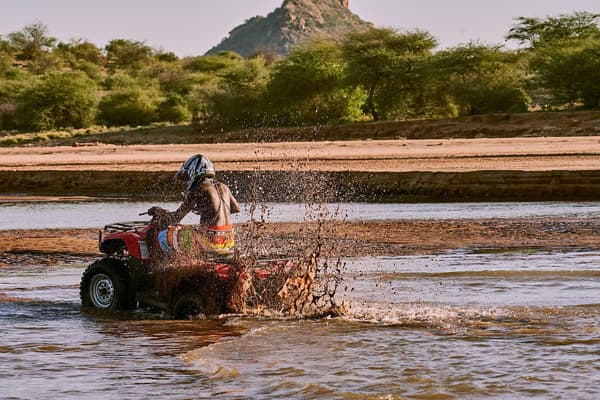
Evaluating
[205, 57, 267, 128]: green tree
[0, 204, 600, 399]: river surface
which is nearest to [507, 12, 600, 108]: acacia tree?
[205, 57, 267, 128]: green tree

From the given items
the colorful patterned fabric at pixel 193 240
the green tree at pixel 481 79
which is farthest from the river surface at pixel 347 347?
the green tree at pixel 481 79

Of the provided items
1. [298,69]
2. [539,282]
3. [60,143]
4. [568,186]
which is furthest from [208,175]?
[298,69]

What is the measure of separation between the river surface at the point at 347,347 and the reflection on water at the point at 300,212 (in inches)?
319

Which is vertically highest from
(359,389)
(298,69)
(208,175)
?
(298,69)

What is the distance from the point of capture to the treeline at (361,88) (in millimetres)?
52375

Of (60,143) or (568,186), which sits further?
(60,143)

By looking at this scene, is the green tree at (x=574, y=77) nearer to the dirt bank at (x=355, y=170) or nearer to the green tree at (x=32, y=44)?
the dirt bank at (x=355, y=170)

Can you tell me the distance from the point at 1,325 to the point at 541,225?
10.6 metres

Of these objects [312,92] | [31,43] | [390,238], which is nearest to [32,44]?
[31,43]

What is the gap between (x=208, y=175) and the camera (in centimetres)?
1020

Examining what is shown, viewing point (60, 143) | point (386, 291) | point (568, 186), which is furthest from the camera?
point (60, 143)

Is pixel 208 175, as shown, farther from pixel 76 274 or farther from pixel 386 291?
pixel 76 274

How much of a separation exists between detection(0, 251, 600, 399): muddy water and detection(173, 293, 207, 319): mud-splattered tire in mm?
114

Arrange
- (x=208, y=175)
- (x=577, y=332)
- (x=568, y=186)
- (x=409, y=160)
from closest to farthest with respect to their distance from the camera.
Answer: (x=577, y=332)
(x=208, y=175)
(x=568, y=186)
(x=409, y=160)
